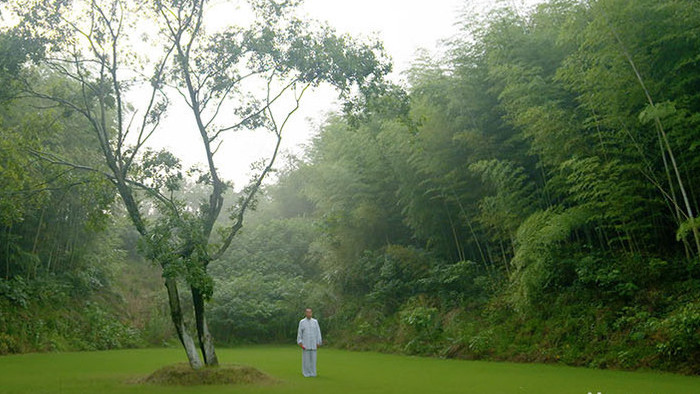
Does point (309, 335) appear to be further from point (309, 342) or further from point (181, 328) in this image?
point (181, 328)

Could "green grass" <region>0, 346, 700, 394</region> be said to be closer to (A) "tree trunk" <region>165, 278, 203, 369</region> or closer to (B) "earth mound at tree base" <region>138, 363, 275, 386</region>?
(B) "earth mound at tree base" <region>138, 363, 275, 386</region>

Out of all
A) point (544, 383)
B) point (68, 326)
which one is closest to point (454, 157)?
point (544, 383)

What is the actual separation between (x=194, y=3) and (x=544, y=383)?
22.2 ft

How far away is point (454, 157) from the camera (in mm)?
11891

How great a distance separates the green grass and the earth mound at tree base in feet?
0.88

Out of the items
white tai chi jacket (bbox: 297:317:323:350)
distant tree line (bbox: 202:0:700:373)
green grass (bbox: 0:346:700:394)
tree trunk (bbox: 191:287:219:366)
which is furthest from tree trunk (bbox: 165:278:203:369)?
distant tree line (bbox: 202:0:700:373)

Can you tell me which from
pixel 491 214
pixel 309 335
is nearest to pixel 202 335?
pixel 309 335

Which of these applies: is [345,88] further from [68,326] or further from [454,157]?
[68,326]

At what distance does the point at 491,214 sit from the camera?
1097 cm

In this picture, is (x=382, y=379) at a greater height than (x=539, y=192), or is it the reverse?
(x=539, y=192)

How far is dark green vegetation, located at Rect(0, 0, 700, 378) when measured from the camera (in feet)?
26.0

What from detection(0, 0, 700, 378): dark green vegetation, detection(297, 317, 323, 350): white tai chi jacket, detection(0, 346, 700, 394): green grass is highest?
detection(0, 0, 700, 378): dark green vegetation

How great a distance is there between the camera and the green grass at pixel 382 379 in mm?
6219

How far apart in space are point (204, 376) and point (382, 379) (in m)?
2.36
